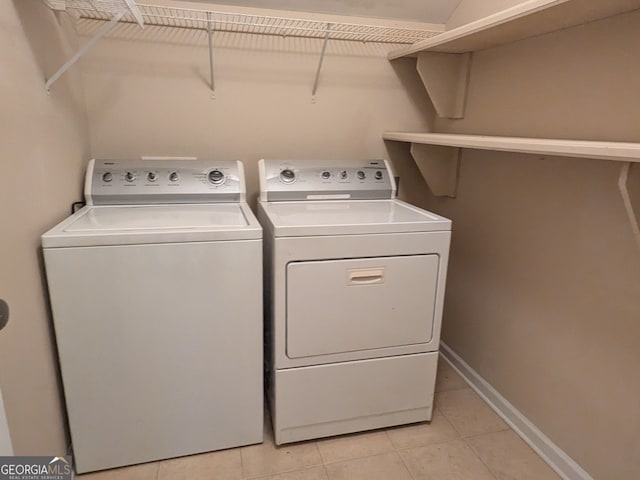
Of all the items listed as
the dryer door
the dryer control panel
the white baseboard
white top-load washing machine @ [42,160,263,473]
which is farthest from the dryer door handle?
the white baseboard

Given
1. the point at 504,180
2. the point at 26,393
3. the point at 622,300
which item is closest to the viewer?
the point at 26,393

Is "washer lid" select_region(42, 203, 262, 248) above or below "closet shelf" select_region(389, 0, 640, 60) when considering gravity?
below

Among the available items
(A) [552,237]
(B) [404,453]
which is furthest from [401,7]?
(B) [404,453]

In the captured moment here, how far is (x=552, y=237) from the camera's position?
5.20ft

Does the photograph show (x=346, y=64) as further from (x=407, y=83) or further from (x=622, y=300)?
(x=622, y=300)

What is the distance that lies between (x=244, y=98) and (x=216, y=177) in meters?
0.46

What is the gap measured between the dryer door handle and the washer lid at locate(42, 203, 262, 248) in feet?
1.26

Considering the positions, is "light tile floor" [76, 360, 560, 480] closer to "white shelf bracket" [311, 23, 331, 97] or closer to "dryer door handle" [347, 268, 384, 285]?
"dryer door handle" [347, 268, 384, 285]

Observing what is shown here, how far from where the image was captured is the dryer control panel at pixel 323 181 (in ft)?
6.36

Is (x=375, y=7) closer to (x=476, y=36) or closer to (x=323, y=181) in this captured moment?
(x=476, y=36)

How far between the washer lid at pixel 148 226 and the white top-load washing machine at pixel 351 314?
5.3 inches

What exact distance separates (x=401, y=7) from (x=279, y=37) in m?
0.62

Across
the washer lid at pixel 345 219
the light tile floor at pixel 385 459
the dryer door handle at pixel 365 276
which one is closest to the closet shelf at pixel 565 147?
the washer lid at pixel 345 219

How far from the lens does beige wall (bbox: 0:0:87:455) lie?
1.13 meters
